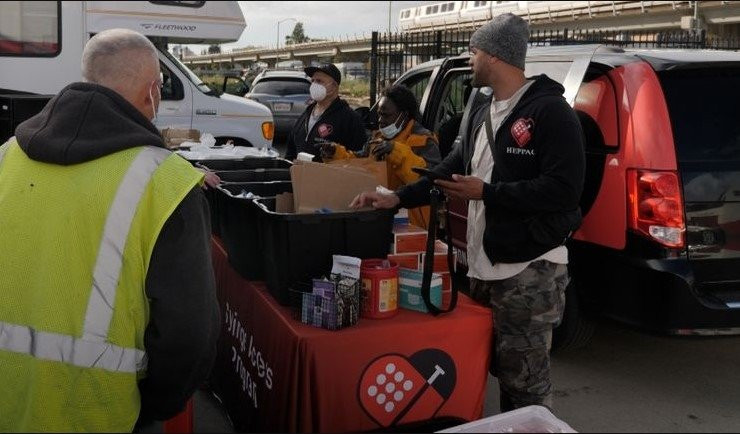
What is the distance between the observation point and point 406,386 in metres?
2.78

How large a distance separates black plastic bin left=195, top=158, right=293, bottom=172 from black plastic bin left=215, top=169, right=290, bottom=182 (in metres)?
0.26

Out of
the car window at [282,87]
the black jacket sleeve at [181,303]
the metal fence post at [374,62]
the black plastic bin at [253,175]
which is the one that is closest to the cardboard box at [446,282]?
the black jacket sleeve at [181,303]

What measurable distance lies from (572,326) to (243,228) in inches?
75.1

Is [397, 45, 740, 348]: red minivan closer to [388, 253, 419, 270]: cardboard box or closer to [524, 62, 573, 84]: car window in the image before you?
[524, 62, 573, 84]: car window

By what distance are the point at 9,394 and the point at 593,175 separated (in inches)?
112

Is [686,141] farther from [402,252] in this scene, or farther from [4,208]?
[4,208]

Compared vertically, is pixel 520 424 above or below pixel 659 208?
below

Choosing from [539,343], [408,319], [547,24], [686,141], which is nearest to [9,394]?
[408,319]

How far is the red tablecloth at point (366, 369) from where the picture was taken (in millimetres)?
2625

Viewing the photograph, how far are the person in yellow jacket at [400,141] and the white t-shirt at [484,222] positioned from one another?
49.4 inches

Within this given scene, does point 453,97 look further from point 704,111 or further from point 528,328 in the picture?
point 528,328

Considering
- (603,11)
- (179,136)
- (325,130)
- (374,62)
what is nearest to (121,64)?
(325,130)

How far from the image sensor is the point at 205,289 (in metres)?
2.10

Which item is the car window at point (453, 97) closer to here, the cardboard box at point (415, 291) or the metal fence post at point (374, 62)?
the cardboard box at point (415, 291)
